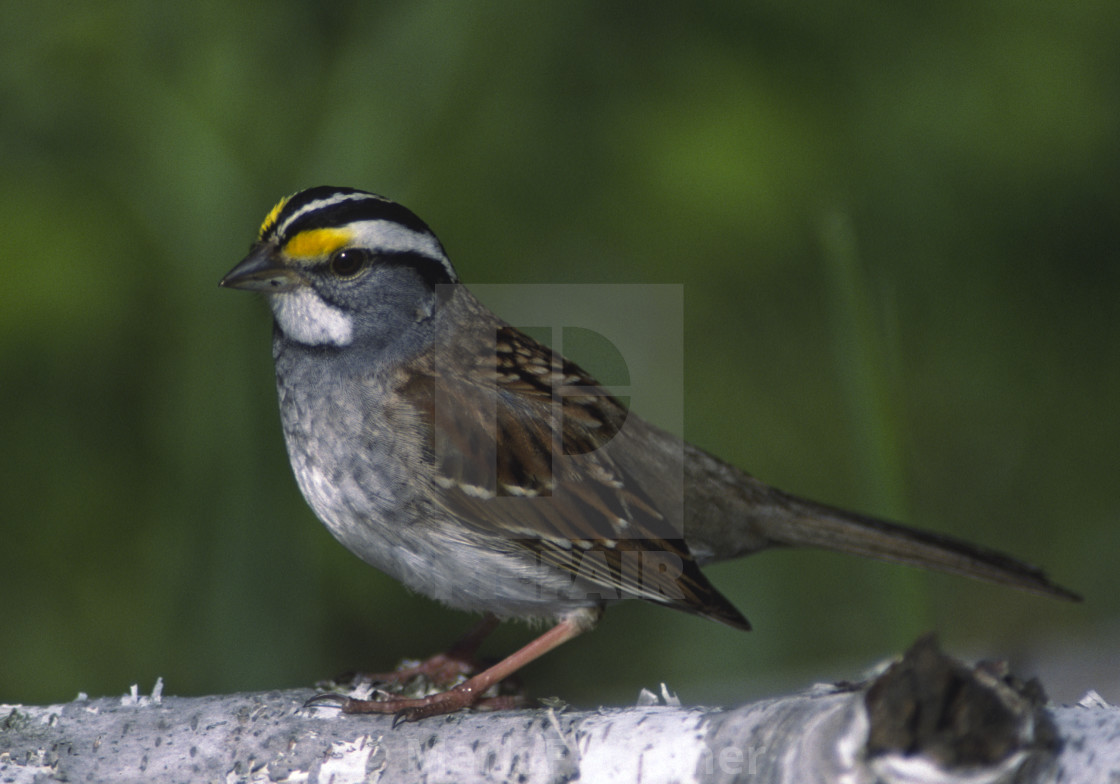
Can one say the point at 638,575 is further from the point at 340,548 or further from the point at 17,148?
the point at 17,148

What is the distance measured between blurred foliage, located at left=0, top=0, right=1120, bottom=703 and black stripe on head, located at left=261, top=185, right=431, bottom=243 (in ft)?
3.03

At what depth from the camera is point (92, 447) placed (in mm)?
3938

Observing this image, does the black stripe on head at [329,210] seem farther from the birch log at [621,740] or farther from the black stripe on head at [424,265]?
the birch log at [621,740]

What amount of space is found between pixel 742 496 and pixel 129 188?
241cm

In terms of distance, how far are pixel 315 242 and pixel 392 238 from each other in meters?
0.18

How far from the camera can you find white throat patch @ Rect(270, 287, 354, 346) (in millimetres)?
2645

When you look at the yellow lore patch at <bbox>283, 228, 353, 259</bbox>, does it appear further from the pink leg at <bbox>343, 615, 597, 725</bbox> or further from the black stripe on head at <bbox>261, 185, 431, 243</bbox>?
the pink leg at <bbox>343, 615, 597, 725</bbox>

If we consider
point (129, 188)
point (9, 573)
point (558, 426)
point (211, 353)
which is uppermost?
point (129, 188)

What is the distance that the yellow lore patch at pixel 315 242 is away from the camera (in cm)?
253

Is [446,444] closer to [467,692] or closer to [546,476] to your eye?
[546,476]

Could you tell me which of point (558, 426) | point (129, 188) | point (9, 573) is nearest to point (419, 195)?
point (129, 188)

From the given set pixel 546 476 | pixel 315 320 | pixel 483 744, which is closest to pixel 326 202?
pixel 315 320

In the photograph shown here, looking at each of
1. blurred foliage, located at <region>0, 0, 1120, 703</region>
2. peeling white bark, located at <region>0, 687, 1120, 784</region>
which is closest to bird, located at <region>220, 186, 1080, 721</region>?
peeling white bark, located at <region>0, 687, 1120, 784</region>

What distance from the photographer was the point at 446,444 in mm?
2580
